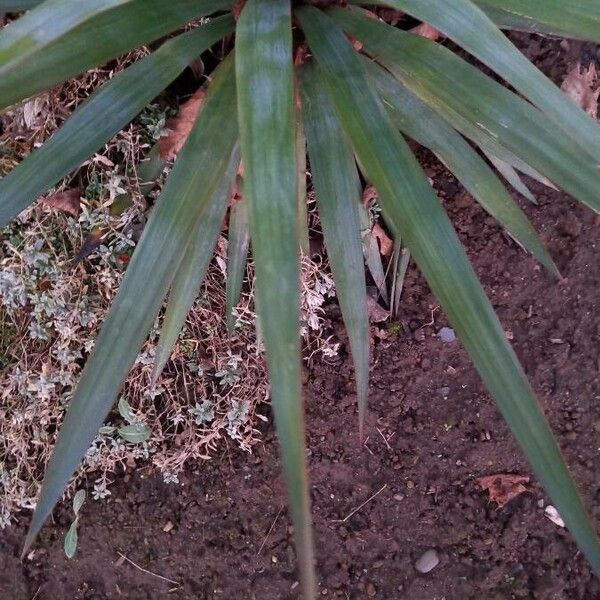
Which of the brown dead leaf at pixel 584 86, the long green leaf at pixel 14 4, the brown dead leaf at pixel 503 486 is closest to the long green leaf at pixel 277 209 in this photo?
the long green leaf at pixel 14 4

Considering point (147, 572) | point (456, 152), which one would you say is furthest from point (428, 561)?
point (456, 152)

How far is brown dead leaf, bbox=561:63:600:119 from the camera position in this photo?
4.51ft

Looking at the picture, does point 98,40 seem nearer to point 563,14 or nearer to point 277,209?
point 277,209

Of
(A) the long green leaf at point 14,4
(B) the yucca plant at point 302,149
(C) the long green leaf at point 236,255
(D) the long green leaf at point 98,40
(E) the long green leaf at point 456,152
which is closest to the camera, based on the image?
(B) the yucca plant at point 302,149

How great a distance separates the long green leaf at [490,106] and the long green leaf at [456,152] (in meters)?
0.10

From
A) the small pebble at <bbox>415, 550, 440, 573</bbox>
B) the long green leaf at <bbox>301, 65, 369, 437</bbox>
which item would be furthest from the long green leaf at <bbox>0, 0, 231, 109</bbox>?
the small pebble at <bbox>415, 550, 440, 573</bbox>

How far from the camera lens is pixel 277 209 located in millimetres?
607

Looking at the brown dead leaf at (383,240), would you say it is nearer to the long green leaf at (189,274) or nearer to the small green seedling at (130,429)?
the long green leaf at (189,274)

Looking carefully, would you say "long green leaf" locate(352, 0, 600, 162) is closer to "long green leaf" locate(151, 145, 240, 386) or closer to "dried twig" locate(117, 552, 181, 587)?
"long green leaf" locate(151, 145, 240, 386)

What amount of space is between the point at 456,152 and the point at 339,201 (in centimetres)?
23

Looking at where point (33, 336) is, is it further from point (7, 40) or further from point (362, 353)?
point (7, 40)

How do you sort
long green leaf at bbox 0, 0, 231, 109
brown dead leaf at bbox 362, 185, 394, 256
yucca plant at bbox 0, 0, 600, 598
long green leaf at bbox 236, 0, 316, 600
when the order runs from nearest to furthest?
1. long green leaf at bbox 236, 0, 316, 600
2. yucca plant at bbox 0, 0, 600, 598
3. long green leaf at bbox 0, 0, 231, 109
4. brown dead leaf at bbox 362, 185, 394, 256

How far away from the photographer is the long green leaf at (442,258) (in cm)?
62

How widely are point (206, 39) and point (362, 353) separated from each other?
566 millimetres
